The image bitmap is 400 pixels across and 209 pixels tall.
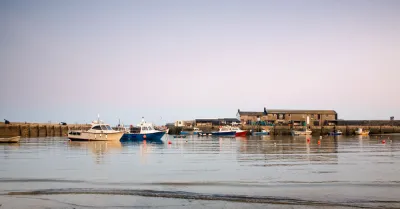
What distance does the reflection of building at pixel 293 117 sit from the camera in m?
116

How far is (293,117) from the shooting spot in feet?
380

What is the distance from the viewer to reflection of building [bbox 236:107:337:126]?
11550 centimetres

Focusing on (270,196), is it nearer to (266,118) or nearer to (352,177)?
(352,177)

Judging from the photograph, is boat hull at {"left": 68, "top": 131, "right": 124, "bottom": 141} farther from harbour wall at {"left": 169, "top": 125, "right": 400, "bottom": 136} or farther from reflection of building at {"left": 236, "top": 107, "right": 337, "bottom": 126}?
reflection of building at {"left": 236, "top": 107, "right": 337, "bottom": 126}

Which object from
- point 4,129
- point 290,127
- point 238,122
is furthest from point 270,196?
point 238,122

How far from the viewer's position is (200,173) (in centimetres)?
2436

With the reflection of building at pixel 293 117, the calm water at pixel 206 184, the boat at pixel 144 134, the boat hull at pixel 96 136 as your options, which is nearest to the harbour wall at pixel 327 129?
the reflection of building at pixel 293 117

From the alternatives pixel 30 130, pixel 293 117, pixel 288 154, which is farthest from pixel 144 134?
pixel 293 117

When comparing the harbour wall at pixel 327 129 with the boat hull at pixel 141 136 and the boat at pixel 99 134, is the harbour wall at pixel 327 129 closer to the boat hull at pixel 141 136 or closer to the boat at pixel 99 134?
the boat hull at pixel 141 136

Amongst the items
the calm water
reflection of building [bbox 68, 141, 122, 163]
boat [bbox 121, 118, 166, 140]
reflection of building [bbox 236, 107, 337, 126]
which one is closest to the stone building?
reflection of building [bbox 236, 107, 337, 126]

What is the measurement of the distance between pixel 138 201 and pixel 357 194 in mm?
9175

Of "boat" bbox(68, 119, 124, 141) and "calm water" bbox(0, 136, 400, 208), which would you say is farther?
"boat" bbox(68, 119, 124, 141)

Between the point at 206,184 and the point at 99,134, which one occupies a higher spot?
the point at 99,134

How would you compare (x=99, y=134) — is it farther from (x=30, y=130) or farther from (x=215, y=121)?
(x=215, y=121)
